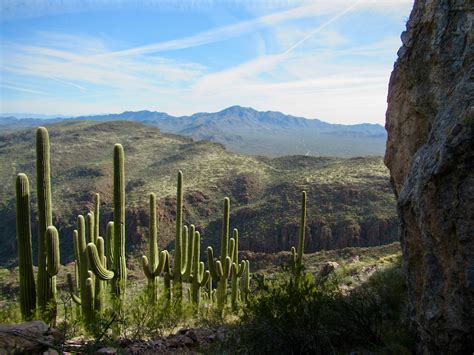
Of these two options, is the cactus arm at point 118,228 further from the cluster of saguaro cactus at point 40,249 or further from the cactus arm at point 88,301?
the cluster of saguaro cactus at point 40,249

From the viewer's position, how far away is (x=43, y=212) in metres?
9.65

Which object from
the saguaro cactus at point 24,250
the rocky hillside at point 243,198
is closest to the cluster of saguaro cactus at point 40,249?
the saguaro cactus at point 24,250

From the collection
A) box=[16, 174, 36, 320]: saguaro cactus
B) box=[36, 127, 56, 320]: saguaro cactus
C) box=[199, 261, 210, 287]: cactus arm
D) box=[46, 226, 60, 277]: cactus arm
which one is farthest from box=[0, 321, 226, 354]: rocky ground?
box=[199, 261, 210, 287]: cactus arm

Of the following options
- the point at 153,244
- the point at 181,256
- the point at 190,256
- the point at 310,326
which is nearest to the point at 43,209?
the point at 153,244

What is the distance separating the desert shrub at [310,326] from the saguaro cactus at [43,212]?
4.79 m

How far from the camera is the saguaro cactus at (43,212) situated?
369 inches

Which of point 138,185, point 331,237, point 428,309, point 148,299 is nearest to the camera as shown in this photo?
point 428,309

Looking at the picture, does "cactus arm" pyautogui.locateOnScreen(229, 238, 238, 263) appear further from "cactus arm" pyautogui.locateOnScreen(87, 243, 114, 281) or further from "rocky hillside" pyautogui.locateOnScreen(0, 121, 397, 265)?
"rocky hillside" pyautogui.locateOnScreen(0, 121, 397, 265)

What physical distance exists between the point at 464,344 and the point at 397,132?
4696mm

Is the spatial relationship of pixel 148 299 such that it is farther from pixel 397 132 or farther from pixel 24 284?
pixel 397 132

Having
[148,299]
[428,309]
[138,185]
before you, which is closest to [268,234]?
[138,185]

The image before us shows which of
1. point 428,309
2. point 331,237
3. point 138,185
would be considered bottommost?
point 331,237

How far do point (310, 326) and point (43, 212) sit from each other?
21.9 ft

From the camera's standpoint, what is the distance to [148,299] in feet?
29.8
